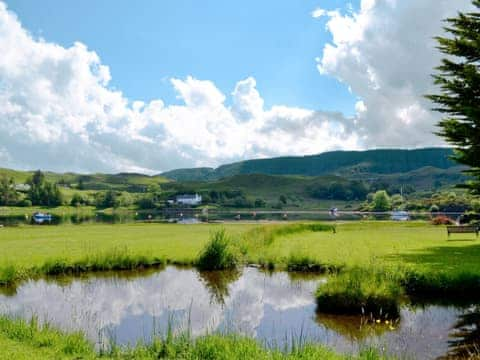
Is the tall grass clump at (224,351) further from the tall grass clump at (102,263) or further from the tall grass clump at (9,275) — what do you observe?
the tall grass clump at (102,263)

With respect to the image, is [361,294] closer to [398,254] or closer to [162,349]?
[162,349]

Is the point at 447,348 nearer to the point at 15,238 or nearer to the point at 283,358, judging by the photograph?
the point at 283,358

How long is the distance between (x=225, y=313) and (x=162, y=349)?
6.87 meters

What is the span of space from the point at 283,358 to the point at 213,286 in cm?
1430

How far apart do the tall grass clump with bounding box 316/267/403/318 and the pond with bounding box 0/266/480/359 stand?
24.0 inches

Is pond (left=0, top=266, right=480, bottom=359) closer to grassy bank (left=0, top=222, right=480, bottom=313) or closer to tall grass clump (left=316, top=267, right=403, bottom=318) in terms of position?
tall grass clump (left=316, top=267, right=403, bottom=318)

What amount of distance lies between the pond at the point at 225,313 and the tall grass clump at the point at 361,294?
2.00 ft

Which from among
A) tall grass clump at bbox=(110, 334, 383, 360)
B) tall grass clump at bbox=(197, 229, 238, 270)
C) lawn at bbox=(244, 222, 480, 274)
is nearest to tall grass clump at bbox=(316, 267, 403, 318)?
lawn at bbox=(244, 222, 480, 274)

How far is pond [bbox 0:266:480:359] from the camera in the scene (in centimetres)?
1580

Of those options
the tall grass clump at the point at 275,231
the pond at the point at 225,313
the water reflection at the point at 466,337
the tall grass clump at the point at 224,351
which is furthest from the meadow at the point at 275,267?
the water reflection at the point at 466,337

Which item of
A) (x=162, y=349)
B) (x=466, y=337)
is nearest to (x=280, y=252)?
(x=466, y=337)

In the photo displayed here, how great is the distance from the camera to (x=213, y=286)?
25.7 m

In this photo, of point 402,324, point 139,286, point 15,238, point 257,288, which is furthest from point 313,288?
point 15,238

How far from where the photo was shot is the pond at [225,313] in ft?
51.9
